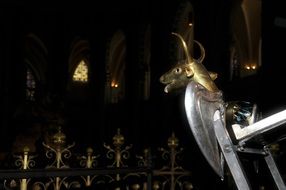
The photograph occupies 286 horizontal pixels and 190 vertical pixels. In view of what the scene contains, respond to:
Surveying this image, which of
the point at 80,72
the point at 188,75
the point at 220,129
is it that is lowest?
the point at 220,129

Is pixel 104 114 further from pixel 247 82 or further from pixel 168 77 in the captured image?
pixel 168 77

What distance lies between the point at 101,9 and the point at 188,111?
1662cm

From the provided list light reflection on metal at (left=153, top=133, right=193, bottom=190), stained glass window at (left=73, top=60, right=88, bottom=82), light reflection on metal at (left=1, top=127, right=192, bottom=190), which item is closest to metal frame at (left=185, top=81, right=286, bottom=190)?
light reflection on metal at (left=1, top=127, right=192, bottom=190)

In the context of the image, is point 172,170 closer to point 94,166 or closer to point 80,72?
point 94,166

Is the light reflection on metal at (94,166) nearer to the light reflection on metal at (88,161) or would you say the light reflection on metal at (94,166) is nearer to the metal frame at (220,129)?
the light reflection on metal at (88,161)

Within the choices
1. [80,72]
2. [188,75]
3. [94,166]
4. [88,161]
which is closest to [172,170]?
[94,166]

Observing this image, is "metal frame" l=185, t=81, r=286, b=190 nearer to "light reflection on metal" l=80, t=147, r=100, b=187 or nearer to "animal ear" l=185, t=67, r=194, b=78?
"animal ear" l=185, t=67, r=194, b=78

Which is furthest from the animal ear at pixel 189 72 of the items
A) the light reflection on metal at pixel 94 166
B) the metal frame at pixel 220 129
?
the light reflection on metal at pixel 94 166

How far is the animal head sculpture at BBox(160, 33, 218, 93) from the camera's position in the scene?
2158 millimetres

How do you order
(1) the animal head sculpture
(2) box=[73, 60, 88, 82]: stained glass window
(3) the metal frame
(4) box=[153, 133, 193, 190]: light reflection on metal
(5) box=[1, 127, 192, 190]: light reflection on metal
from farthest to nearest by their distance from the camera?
(2) box=[73, 60, 88, 82]: stained glass window → (4) box=[153, 133, 193, 190]: light reflection on metal → (5) box=[1, 127, 192, 190]: light reflection on metal → (1) the animal head sculpture → (3) the metal frame

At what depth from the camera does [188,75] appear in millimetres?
2246

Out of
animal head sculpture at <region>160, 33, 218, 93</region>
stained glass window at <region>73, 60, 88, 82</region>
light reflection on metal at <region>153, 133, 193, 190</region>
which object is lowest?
light reflection on metal at <region>153, 133, 193, 190</region>

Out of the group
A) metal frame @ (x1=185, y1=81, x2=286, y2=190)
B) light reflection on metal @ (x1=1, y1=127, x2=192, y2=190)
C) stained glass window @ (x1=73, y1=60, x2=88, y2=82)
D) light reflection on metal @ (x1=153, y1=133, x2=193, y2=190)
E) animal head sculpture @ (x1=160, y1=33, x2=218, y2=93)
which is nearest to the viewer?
metal frame @ (x1=185, y1=81, x2=286, y2=190)

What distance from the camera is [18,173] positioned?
9.67 feet
